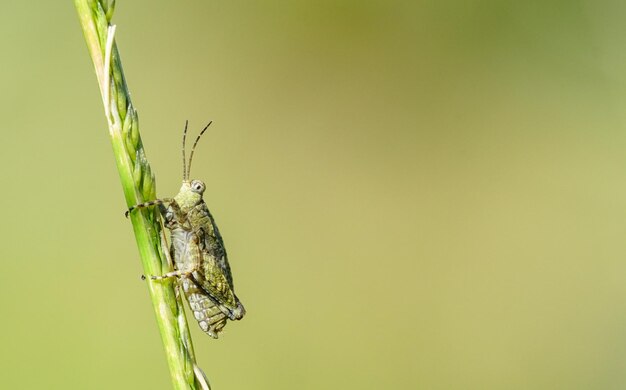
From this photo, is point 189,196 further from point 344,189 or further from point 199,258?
point 344,189

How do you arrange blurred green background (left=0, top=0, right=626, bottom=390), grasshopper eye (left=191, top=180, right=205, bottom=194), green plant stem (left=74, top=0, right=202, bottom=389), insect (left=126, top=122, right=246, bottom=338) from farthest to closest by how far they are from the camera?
blurred green background (left=0, top=0, right=626, bottom=390), grasshopper eye (left=191, top=180, right=205, bottom=194), insect (left=126, top=122, right=246, bottom=338), green plant stem (left=74, top=0, right=202, bottom=389)

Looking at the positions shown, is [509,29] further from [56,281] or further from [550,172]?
[56,281]

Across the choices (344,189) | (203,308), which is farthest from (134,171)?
(344,189)

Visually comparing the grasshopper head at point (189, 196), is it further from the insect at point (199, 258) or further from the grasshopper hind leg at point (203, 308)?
the grasshopper hind leg at point (203, 308)

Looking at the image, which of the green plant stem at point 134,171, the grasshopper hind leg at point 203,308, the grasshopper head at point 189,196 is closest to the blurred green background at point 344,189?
the grasshopper hind leg at point 203,308

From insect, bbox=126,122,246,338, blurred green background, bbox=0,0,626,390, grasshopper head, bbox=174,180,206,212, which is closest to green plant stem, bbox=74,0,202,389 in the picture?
insect, bbox=126,122,246,338

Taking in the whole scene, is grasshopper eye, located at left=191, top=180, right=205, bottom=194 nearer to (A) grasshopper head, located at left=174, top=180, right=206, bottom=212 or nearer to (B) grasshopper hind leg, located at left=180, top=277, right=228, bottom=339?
(A) grasshopper head, located at left=174, top=180, right=206, bottom=212

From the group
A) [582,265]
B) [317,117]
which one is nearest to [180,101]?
[317,117]
